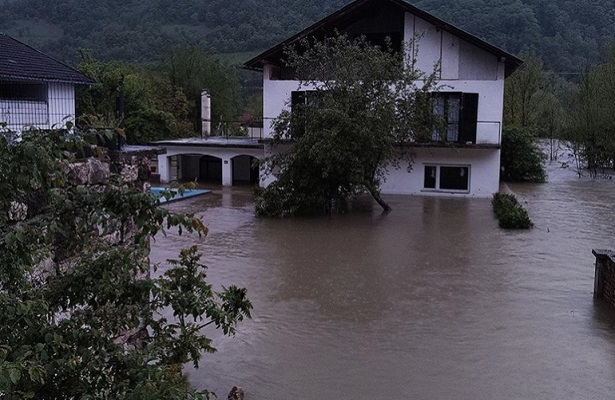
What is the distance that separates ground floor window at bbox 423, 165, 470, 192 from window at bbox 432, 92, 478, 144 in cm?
129

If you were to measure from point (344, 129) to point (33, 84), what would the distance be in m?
12.4

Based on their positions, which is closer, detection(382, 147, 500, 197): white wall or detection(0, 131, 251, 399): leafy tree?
detection(0, 131, 251, 399): leafy tree

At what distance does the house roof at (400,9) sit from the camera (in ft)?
80.1

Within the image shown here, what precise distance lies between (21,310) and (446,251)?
13.5 m

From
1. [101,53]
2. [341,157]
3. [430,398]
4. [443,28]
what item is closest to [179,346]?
[430,398]

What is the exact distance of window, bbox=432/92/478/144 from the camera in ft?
81.2

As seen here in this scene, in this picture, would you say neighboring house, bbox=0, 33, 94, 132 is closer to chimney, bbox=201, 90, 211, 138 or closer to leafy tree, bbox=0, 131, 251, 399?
chimney, bbox=201, 90, 211, 138

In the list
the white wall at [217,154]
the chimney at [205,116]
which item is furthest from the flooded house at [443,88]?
the chimney at [205,116]

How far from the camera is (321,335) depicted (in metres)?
9.58

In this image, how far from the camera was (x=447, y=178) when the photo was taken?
2578 centimetres

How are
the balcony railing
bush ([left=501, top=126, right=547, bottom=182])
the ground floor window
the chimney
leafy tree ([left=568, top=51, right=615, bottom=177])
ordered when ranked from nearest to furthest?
the balcony railing, the ground floor window, bush ([left=501, top=126, right=547, bottom=182]), the chimney, leafy tree ([left=568, top=51, right=615, bottom=177])

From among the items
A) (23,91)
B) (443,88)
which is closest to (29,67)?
(23,91)

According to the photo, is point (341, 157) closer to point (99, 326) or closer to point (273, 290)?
point (273, 290)

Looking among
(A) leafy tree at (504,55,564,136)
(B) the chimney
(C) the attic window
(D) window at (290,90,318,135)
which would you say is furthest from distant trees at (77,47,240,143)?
(A) leafy tree at (504,55,564,136)
